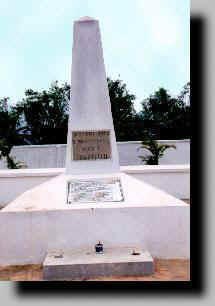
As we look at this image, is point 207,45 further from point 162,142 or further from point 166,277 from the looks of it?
point 162,142

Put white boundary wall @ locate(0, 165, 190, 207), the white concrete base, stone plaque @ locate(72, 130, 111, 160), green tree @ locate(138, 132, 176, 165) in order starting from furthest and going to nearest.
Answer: green tree @ locate(138, 132, 176, 165) → white boundary wall @ locate(0, 165, 190, 207) → stone plaque @ locate(72, 130, 111, 160) → the white concrete base

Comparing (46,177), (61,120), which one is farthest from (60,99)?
(46,177)

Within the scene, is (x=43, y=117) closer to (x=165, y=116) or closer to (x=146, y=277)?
(x=165, y=116)

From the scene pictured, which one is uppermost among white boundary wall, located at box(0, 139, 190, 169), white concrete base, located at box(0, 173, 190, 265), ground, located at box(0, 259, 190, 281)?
white boundary wall, located at box(0, 139, 190, 169)

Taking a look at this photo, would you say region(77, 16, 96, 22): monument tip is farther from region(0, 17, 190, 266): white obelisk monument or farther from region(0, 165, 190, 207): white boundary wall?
region(0, 165, 190, 207): white boundary wall

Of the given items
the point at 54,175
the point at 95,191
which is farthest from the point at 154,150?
Answer: the point at 95,191

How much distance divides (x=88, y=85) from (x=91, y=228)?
212cm

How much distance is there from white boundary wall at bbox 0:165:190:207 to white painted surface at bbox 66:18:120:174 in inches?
153

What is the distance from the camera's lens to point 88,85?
5.46 meters

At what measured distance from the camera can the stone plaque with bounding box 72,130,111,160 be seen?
5352 millimetres

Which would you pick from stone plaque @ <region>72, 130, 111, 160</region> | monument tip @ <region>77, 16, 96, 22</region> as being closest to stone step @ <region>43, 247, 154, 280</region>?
stone plaque @ <region>72, 130, 111, 160</region>

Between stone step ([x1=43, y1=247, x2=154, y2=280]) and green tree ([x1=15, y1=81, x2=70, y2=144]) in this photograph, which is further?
green tree ([x1=15, y1=81, x2=70, y2=144])

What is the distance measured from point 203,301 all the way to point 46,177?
21.9ft

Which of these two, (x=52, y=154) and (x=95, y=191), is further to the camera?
(x=52, y=154)
